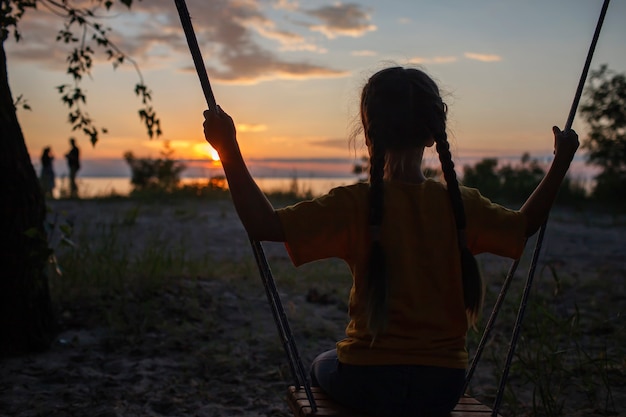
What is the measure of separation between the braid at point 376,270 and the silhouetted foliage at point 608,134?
1385 cm

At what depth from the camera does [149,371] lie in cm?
394

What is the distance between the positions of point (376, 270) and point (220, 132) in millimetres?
619

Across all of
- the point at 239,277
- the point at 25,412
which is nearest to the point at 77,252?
the point at 239,277

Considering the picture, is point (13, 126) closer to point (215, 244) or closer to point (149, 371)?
point (149, 371)

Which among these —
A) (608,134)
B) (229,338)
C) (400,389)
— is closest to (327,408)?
(400,389)

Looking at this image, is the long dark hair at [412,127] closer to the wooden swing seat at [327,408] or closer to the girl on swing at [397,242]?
the girl on swing at [397,242]

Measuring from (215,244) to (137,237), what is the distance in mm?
1101

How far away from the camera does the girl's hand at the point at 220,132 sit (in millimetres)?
2033

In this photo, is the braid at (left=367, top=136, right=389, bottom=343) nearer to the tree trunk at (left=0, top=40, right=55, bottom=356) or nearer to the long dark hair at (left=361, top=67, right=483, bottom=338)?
the long dark hair at (left=361, top=67, right=483, bottom=338)

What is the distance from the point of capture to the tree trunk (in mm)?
3922

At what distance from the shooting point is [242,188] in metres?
1.99

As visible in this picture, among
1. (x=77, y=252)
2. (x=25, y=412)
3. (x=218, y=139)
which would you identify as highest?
(x=218, y=139)

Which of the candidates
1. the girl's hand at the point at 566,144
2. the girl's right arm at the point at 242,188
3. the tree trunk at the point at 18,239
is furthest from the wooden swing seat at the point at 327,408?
the tree trunk at the point at 18,239

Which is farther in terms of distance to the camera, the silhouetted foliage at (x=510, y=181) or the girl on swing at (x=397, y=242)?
the silhouetted foliage at (x=510, y=181)
